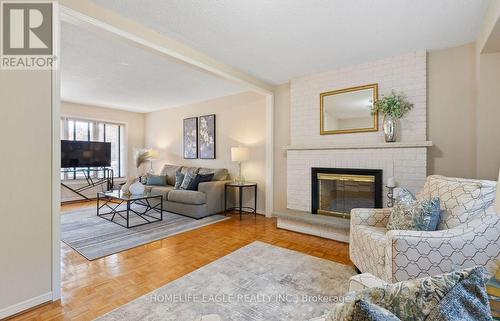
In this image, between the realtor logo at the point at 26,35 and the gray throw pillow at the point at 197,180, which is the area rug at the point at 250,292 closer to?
the realtor logo at the point at 26,35

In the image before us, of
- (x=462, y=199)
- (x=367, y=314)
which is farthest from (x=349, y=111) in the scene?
(x=367, y=314)

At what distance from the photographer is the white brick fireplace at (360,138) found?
2928 mm

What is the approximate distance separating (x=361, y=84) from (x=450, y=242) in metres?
2.39

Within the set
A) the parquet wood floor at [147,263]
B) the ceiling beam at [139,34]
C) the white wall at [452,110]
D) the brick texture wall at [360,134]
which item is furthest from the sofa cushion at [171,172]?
the white wall at [452,110]

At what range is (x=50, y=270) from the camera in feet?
5.96

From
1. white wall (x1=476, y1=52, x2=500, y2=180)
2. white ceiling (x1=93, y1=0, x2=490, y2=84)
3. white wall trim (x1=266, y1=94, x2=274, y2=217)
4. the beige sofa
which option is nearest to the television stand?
the beige sofa

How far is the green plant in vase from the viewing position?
2.96m

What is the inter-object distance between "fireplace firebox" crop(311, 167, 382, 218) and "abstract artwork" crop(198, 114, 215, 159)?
8.47ft

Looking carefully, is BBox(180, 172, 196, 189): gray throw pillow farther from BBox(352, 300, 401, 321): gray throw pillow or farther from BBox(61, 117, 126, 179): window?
BBox(352, 300, 401, 321): gray throw pillow

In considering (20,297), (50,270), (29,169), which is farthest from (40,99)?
(20,297)

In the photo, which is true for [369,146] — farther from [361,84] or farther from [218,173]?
[218,173]

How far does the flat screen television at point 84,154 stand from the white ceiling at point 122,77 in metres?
1.03

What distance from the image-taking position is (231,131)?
5082 mm

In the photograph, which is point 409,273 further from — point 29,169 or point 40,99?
point 40,99
